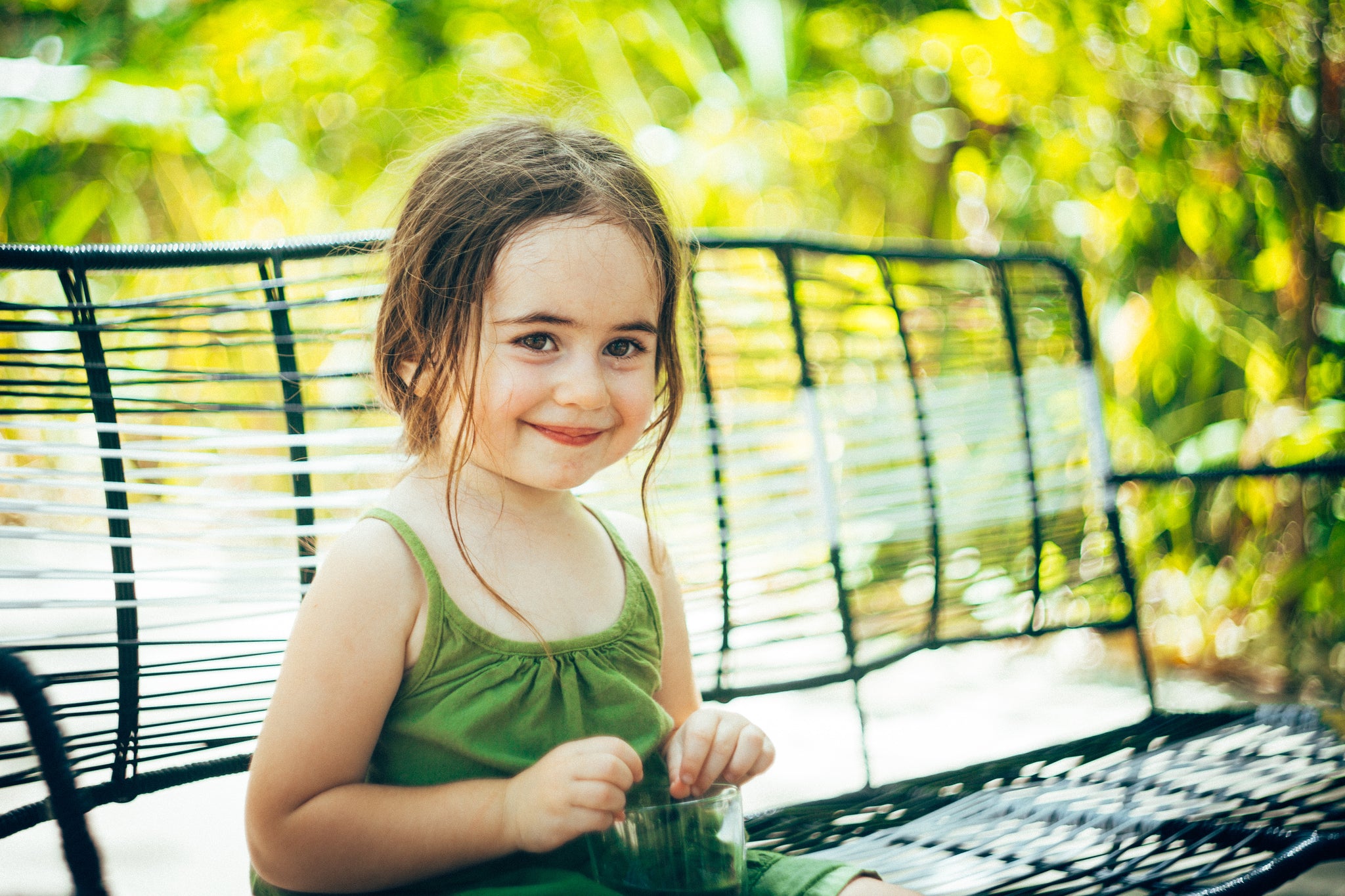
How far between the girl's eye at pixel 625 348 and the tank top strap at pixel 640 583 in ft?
0.76

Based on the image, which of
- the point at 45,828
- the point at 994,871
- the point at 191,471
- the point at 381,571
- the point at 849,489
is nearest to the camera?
the point at 381,571

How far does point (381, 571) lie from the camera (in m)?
0.83

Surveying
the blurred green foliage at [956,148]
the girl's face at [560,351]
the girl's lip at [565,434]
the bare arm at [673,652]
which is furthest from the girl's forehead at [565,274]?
the blurred green foliage at [956,148]

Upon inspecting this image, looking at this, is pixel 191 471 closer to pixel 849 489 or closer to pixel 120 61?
pixel 849 489

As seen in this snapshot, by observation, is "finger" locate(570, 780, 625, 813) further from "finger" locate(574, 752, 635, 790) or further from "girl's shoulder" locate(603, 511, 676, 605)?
"girl's shoulder" locate(603, 511, 676, 605)

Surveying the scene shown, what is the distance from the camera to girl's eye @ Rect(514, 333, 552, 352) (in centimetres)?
89

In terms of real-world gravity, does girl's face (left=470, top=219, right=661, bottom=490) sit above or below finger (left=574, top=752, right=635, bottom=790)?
above

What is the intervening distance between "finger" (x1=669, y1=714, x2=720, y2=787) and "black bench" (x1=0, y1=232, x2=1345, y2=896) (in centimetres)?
30

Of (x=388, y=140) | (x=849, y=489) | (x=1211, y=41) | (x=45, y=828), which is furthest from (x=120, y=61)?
(x=1211, y=41)

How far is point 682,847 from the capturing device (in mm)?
786

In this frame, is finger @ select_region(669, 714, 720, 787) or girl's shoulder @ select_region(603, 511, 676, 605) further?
girl's shoulder @ select_region(603, 511, 676, 605)

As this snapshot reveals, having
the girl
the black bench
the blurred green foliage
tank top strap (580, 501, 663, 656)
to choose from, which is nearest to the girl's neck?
the girl

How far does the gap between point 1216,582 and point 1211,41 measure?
1.50m

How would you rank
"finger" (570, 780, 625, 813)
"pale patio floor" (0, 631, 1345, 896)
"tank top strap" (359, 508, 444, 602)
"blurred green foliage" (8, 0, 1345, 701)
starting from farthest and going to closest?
"blurred green foliage" (8, 0, 1345, 701) → "pale patio floor" (0, 631, 1345, 896) → "tank top strap" (359, 508, 444, 602) → "finger" (570, 780, 625, 813)
